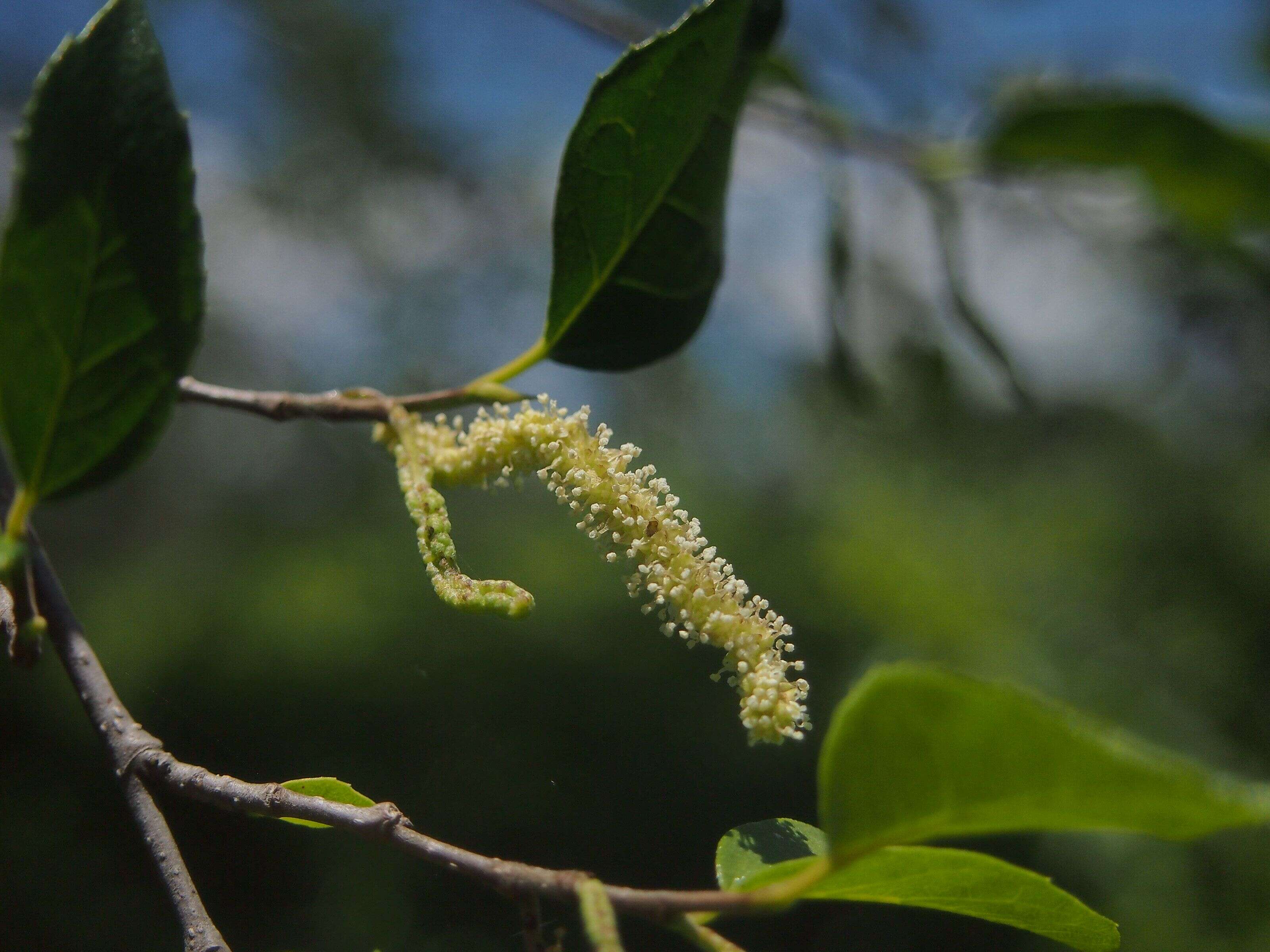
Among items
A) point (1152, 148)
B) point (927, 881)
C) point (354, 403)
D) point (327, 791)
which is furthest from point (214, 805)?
point (1152, 148)

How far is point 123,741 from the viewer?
0.81 metres

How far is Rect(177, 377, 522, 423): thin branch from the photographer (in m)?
0.87

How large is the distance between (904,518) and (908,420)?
80.9 inches

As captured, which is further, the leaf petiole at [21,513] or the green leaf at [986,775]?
the leaf petiole at [21,513]

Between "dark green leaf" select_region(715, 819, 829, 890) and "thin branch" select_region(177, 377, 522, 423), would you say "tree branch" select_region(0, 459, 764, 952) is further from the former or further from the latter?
"thin branch" select_region(177, 377, 522, 423)

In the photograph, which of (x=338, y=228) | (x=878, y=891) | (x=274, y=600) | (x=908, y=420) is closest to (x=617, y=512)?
(x=878, y=891)

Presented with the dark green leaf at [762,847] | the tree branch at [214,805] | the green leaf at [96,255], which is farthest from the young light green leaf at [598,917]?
the green leaf at [96,255]

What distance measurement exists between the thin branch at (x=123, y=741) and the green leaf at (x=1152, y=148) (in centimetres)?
113

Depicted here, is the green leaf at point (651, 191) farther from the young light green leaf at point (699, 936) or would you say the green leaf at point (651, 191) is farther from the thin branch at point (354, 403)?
the young light green leaf at point (699, 936)

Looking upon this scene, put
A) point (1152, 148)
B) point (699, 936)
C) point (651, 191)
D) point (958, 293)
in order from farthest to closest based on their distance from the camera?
point (958, 293), point (1152, 148), point (651, 191), point (699, 936)

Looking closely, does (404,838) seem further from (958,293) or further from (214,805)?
(958,293)

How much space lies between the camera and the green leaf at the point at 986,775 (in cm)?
44

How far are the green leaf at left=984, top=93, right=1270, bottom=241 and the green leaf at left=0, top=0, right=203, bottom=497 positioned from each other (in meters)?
0.94

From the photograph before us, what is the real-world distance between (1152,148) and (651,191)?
624mm
